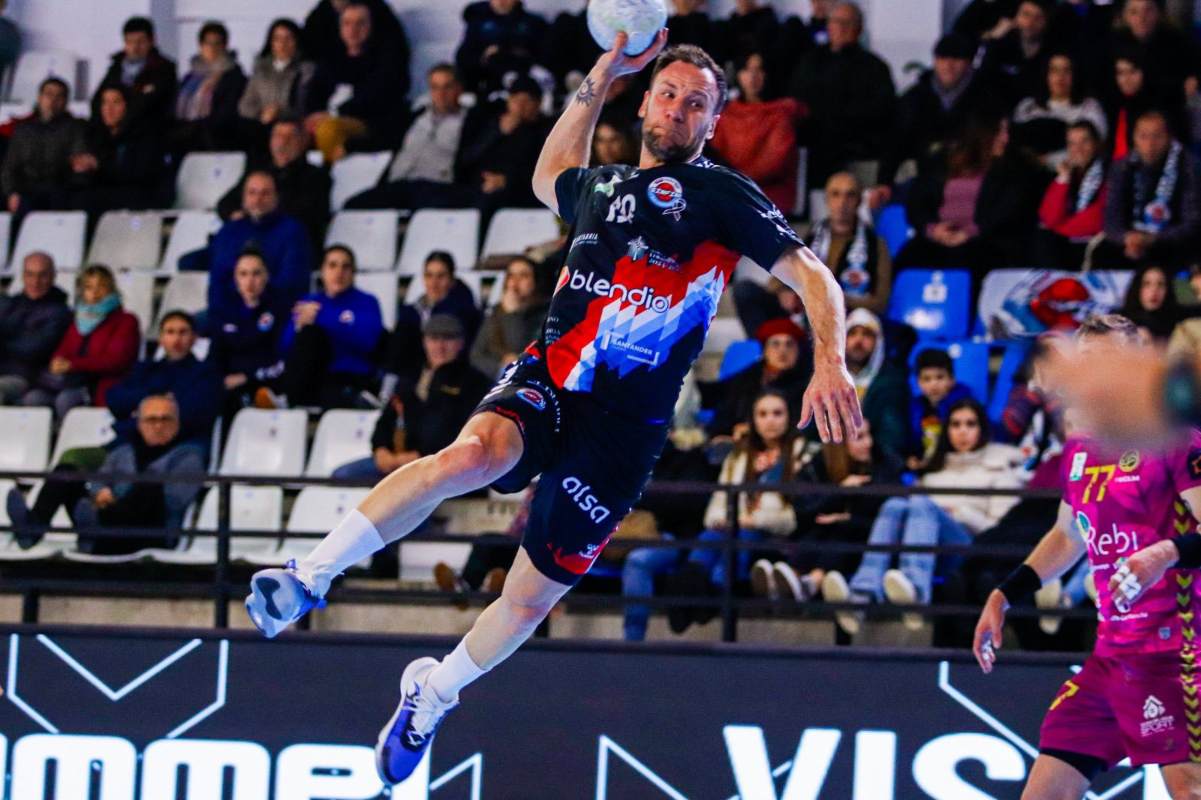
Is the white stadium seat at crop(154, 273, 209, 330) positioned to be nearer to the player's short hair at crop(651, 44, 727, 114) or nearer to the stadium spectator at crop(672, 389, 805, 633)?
the stadium spectator at crop(672, 389, 805, 633)

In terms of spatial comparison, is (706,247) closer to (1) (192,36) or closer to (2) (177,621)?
(2) (177,621)

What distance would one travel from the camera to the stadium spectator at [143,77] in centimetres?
1268

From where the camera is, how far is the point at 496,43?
1246 centimetres

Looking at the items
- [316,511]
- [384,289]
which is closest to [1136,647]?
[316,511]

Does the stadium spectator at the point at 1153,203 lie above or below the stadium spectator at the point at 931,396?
above

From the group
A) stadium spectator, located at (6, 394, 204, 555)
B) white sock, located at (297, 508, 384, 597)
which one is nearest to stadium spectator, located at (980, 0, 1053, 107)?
stadium spectator, located at (6, 394, 204, 555)

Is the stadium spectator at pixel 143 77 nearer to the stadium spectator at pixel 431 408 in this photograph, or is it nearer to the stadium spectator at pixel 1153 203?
the stadium spectator at pixel 431 408

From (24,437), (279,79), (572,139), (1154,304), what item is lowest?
(24,437)

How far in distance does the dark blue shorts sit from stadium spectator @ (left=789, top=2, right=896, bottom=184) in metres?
6.26

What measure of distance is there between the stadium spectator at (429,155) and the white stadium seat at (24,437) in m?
2.58

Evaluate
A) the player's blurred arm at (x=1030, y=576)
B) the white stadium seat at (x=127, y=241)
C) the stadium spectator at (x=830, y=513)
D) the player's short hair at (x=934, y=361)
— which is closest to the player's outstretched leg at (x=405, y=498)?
the player's blurred arm at (x=1030, y=576)

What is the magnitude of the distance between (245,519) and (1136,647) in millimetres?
5382

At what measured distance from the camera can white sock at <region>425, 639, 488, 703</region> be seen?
18.3 feet

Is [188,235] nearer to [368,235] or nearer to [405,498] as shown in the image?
[368,235]
